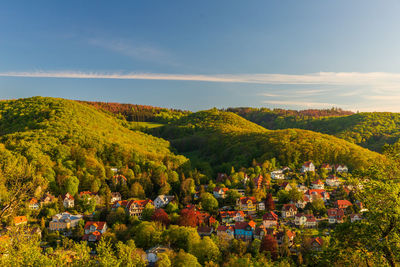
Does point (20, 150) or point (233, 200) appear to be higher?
point (20, 150)

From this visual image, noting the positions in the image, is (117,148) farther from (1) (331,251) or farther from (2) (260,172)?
(1) (331,251)

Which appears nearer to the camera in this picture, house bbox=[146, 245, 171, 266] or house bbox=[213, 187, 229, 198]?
house bbox=[146, 245, 171, 266]

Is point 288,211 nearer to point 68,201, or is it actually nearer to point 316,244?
point 316,244

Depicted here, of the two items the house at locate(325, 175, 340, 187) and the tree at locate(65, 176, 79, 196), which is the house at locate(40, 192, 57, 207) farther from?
the house at locate(325, 175, 340, 187)

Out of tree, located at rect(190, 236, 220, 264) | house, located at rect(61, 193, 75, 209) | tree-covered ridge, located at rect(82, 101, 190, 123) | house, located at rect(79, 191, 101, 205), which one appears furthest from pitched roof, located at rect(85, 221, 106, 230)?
tree-covered ridge, located at rect(82, 101, 190, 123)

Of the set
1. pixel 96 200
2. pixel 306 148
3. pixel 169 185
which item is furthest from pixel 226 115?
pixel 96 200

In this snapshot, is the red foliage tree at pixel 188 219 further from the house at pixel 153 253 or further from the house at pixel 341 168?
the house at pixel 341 168
